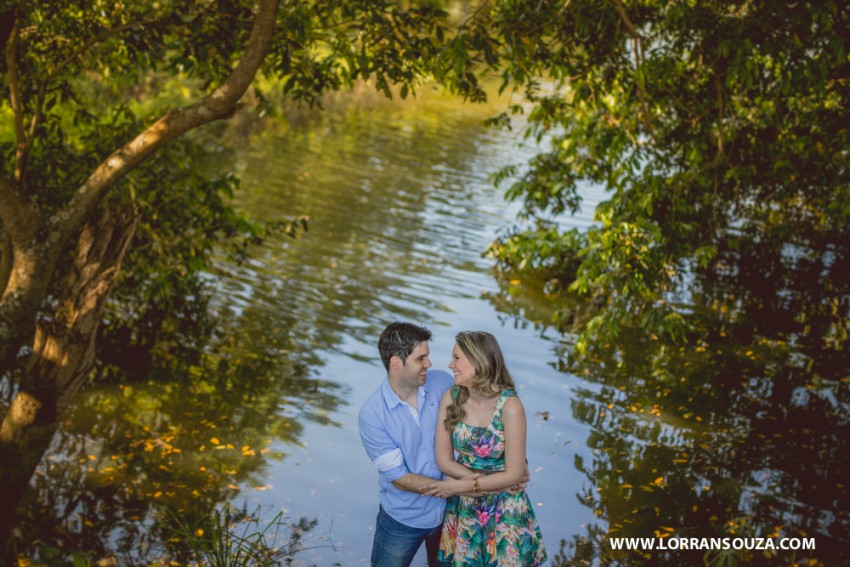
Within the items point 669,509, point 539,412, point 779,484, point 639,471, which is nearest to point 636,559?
point 669,509

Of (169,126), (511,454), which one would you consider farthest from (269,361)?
(511,454)

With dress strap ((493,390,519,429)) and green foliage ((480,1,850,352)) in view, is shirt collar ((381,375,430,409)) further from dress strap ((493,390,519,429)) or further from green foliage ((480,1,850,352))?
green foliage ((480,1,850,352))

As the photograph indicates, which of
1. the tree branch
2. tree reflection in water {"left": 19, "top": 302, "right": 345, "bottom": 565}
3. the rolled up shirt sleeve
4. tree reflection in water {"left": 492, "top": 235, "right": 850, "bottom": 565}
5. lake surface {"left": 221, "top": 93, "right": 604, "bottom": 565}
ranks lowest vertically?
tree reflection in water {"left": 19, "top": 302, "right": 345, "bottom": 565}

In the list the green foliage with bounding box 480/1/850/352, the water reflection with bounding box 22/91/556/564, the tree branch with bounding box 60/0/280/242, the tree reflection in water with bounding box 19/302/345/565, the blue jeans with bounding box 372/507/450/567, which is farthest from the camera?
the green foliage with bounding box 480/1/850/352

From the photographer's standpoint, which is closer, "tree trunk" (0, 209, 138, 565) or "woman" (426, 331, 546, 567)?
"woman" (426, 331, 546, 567)

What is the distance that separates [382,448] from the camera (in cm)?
465

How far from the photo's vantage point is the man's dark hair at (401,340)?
459 cm

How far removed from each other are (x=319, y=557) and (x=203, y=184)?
5.56 metres

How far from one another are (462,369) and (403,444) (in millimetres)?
544

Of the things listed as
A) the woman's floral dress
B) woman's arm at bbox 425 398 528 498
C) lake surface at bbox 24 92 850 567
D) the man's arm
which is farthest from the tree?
woman's arm at bbox 425 398 528 498

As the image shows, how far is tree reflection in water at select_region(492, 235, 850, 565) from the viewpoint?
26.5 ft

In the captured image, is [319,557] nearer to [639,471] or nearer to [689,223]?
[639,471]

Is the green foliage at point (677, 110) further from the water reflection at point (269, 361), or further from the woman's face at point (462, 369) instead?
the woman's face at point (462, 369)

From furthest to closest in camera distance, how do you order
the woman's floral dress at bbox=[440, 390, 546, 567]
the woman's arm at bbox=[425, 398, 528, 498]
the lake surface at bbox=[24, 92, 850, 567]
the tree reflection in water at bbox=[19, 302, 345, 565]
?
the lake surface at bbox=[24, 92, 850, 567] < the tree reflection in water at bbox=[19, 302, 345, 565] < the woman's floral dress at bbox=[440, 390, 546, 567] < the woman's arm at bbox=[425, 398, 528, 498]
